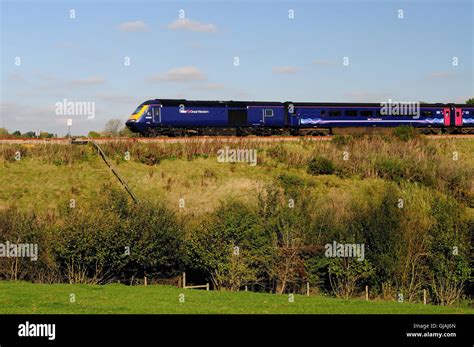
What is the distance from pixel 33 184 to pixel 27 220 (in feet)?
32.3

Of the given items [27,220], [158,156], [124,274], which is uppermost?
[158,156]

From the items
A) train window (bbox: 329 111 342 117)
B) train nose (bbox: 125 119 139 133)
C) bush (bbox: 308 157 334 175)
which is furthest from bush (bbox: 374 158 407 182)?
train nose (bbox: 125 119 139 133)

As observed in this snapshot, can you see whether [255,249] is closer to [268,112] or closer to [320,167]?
[320,167]

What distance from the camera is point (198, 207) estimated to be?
48062 millimetres

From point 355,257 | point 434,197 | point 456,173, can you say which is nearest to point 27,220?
point 355,257

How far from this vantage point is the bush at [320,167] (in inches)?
2160

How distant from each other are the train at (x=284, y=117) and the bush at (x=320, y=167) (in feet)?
25.7

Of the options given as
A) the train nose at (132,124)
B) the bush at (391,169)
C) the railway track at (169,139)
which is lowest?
the bush at (391,169)

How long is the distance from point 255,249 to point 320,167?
1757 cm

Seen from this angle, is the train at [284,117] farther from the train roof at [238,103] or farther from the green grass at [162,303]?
the green grass at [162,303]

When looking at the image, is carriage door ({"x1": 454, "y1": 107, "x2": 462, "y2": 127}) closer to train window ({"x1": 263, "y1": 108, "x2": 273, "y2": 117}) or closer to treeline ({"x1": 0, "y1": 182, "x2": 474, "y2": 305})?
train window ({"x1": 263, "y1": 108, "x2": 273, "y2": 117})

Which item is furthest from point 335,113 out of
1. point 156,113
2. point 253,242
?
point 253,242

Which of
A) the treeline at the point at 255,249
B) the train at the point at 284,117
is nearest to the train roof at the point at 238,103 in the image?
the train at the point at 284,117
